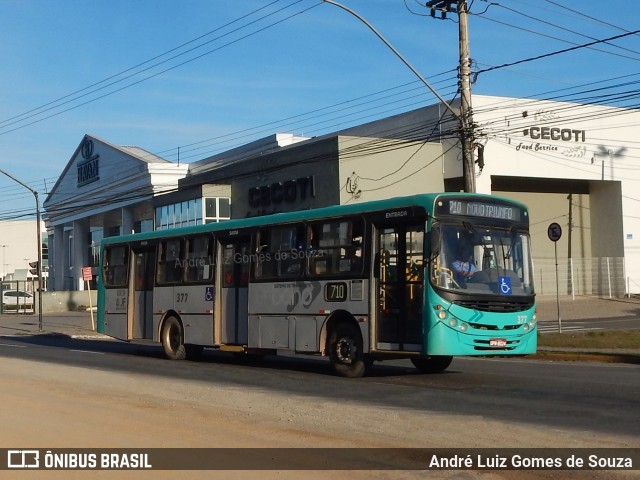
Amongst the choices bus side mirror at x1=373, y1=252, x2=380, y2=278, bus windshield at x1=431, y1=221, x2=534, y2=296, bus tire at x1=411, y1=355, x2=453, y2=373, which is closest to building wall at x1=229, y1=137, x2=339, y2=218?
bus tire at x1=411, y1=355, x2=453, y2=373

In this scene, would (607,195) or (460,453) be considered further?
(607,195)

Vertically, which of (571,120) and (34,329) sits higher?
(571,120)

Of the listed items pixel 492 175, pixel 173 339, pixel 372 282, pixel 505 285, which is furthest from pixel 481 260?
pixel 492 175

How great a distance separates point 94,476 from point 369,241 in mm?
9215

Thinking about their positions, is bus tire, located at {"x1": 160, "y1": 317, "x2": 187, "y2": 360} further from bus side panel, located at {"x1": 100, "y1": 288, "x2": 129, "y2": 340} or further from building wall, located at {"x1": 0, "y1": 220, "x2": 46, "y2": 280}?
building wall, located at {"x1": 0, "y1": 220, "x2": 46, "y2": 280}

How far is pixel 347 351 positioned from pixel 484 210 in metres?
3.65

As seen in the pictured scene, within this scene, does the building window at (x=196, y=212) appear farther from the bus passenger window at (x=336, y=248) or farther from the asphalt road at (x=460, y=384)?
the bus passenger window at (x=336, y=248)

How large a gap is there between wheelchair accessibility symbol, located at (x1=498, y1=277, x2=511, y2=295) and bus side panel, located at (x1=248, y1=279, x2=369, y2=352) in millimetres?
2375

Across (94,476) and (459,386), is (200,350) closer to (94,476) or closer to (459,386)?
(459,386)

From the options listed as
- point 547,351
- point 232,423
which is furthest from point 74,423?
point 547,351

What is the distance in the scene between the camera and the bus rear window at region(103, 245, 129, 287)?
24.4 metres

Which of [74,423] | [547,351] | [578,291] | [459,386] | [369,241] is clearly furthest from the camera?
[578,291]

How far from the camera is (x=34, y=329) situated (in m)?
42.4

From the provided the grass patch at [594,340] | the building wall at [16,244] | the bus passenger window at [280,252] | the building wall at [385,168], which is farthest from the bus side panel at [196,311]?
the building wall at [16,244]
